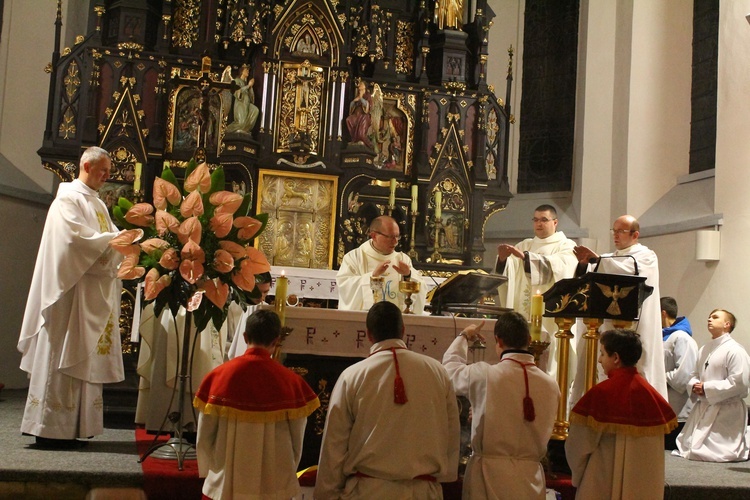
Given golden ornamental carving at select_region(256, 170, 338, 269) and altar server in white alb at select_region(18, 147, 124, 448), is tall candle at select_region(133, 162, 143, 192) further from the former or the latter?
altar server in white alb at select_region(18, 147, 124, 448)

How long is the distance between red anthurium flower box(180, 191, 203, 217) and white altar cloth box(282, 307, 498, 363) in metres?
0.98

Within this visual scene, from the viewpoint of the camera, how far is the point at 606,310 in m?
6.49

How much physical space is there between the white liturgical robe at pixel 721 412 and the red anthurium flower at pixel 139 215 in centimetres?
611

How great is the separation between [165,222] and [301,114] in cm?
610

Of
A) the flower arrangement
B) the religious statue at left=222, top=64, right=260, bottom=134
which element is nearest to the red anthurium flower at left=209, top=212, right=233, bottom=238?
the flower arrangement

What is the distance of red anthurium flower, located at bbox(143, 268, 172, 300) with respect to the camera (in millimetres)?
5762

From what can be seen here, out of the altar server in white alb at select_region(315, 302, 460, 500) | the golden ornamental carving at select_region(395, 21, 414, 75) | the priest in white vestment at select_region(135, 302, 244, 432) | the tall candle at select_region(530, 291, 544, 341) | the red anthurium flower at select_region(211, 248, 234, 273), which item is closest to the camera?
the altar server in white alb at select_region(315, 302, 460, 500)

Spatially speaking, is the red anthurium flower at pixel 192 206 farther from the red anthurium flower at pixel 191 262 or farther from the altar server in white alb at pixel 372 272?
the altar server in white alb at pixel 372 272

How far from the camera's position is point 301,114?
11672mm

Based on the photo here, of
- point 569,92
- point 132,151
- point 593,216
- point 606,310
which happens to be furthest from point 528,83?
point 606,310

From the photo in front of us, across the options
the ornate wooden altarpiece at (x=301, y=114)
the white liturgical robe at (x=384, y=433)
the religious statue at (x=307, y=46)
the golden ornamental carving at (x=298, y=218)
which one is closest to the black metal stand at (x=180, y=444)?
the white liturgical robe at (x=384, y=433)

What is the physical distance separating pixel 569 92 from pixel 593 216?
224 centimetres

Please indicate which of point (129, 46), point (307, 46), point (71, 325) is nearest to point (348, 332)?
point (71, 325)

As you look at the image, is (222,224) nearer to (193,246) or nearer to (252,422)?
(193,246)
